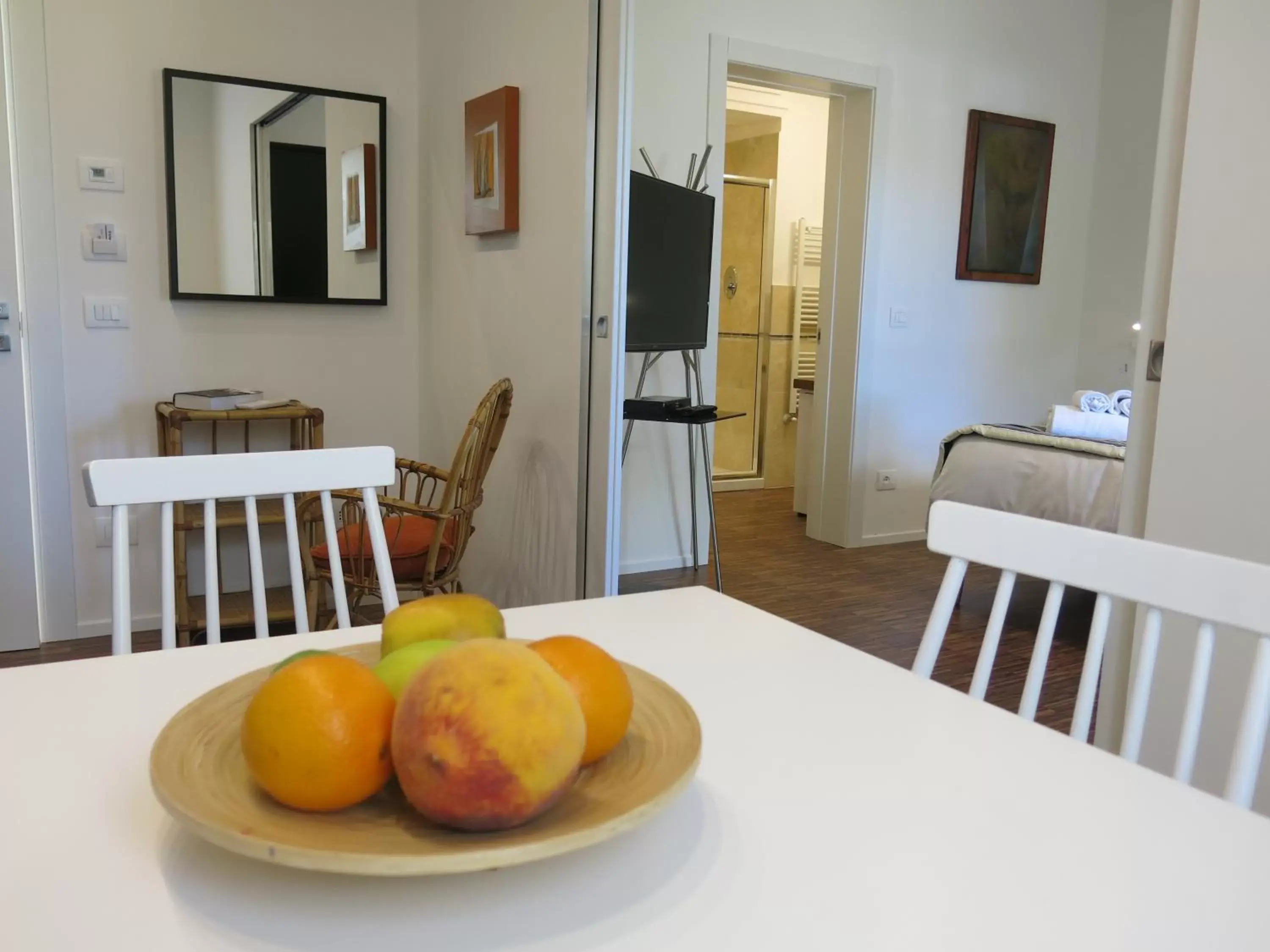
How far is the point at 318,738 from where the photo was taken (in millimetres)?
584

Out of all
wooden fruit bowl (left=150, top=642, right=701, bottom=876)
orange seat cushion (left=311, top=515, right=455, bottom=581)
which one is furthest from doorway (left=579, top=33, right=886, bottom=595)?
wooden fruit bowl (left=150, top=642, right=701, bottom=876)

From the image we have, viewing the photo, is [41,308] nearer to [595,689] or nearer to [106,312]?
[106,312]

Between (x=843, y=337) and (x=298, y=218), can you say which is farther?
(x=843, y=337)

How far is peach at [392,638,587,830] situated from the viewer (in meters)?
0.55

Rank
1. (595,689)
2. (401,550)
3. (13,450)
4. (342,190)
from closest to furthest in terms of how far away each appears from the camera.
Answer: (595,689), (401,550), (13,450), (342,190)

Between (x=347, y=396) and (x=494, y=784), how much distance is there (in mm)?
3443

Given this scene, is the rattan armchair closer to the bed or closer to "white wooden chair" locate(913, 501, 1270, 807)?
"white wooden chair" locate(913, 501, 1270, 807)

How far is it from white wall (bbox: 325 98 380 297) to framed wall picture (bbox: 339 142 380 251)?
1 centimetres

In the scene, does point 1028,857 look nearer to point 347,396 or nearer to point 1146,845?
point 1146,845

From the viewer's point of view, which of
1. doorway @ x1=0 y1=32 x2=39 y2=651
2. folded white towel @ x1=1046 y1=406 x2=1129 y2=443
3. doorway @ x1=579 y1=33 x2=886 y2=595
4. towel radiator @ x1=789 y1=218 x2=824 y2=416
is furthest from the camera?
towel radiator @ x1=789 y1=218 x2=824 y2=416

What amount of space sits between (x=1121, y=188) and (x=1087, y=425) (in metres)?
2.43

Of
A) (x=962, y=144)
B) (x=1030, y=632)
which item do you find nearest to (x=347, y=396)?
(x=1030, y=632)

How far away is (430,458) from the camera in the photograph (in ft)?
12.8

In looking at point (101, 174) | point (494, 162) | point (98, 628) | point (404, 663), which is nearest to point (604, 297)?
point (494, 162)
